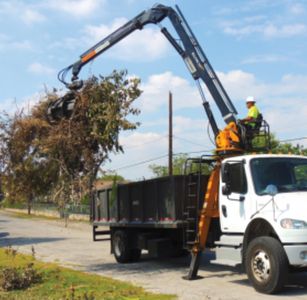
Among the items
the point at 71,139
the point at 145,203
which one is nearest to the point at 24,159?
the point at 71,139

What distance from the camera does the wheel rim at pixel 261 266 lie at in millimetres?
9590

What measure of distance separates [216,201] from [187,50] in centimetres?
417

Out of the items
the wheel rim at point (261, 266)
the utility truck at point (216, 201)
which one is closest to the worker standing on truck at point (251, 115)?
the utility truck at point (216, 201)

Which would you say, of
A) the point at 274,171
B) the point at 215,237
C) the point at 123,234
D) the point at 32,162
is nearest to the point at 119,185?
the point at 123,234

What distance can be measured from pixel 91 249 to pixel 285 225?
10969 millimetres

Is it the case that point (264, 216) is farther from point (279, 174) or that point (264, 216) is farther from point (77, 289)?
point (77, 289)

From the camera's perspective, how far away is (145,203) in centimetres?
1380

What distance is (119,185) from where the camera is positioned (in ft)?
50.3

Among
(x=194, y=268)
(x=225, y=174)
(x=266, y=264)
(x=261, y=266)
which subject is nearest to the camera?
(x=266, y=264)

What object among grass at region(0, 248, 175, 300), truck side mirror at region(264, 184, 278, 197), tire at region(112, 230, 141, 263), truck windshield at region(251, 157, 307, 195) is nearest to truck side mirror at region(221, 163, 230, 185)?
truck windshield at region(251, 157, 307, 195)

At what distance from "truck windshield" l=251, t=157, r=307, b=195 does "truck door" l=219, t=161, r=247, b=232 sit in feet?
0.92

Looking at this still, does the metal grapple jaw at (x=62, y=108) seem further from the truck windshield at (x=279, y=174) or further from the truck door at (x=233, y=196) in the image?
the truck windshield at (x=279, y=174)

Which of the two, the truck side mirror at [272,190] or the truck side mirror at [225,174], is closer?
the truck side mirror at [272,190]

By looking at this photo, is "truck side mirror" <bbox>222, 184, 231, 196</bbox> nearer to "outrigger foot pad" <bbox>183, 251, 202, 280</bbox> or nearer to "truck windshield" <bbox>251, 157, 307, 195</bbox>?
"truck windshield" <bbox>251, 157, 307, 195</bbox>
